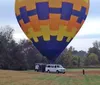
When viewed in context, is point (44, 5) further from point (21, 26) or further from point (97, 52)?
point (97, 52)

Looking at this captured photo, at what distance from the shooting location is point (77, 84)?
Result: 24.9m

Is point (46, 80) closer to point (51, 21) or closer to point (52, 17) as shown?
point (51, 21)

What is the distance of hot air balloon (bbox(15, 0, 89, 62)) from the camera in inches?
1175

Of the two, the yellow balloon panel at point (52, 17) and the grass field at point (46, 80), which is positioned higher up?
the yellow balloon panel at point (52, 17)

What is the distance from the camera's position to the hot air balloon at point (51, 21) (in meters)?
29.8

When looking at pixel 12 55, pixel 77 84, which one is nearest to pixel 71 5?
pixel 77 84

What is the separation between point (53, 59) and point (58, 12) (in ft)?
13.2

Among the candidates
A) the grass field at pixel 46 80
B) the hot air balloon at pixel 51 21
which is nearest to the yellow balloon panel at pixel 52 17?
the hot air balloon at pixel 51 21

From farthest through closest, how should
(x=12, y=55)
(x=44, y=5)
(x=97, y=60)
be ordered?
(x=97, y=60), (x=12, y=55), (x=44, y=5)

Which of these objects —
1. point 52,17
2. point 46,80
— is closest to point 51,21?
point 52,17

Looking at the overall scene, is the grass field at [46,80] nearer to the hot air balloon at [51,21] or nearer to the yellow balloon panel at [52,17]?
the hot air balloon at [51,21]

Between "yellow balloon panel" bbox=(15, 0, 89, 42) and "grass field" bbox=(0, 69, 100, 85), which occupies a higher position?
"yellow balloon panel" bbox=(15, 0, 89, 42)

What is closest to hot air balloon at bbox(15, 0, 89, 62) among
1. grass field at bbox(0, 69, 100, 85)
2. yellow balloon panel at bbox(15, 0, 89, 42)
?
yellow balloon panel at bbox(15, 0, 89, 42)

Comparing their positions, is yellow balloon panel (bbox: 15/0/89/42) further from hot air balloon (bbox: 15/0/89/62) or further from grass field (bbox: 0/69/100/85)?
grass field (bbox: 0/69/100/85)
